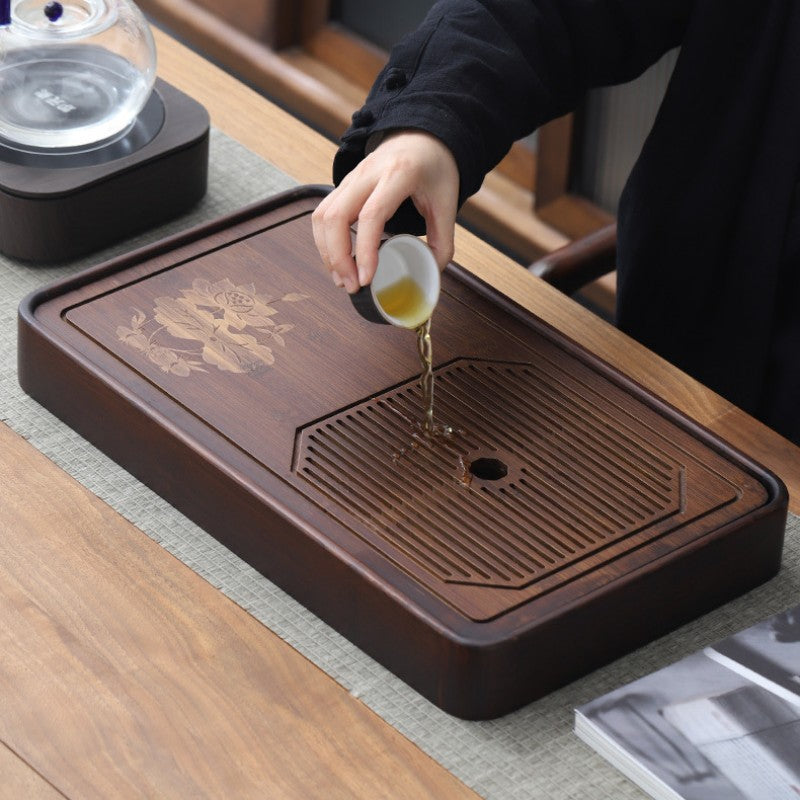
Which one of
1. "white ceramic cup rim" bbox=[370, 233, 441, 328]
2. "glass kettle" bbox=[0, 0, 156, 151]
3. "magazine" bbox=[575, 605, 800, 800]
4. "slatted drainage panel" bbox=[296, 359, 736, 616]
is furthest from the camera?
"glass kettle" bbox=[0, 0, 156, 151]

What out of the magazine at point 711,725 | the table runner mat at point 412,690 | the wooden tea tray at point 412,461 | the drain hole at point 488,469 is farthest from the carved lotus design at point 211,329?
the magazine at point 711,725

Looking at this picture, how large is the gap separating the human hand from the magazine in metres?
0.39

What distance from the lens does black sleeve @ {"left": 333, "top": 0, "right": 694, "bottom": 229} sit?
1.37 m

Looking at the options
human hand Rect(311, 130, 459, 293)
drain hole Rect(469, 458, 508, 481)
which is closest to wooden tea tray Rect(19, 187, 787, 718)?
drain hole Rect(469, 458, 508, 481)

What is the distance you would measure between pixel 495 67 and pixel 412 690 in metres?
0.60

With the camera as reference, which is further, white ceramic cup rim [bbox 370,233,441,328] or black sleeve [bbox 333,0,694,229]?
black sleeve [bbox 333,0,694,229]

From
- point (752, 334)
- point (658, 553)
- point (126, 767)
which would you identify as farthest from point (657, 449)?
point (126, 767)

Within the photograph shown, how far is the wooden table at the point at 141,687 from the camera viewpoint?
1044mm

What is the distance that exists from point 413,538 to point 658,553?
7.2 inches

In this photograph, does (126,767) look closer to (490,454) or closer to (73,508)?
(73,508)

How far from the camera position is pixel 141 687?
111cm

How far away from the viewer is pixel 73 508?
4.11ft

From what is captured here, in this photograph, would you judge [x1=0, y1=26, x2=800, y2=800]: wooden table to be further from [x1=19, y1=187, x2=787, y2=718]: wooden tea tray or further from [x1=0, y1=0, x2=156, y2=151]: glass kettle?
[x1=0, y1=0, x2=156, y2=151]: glass kettle

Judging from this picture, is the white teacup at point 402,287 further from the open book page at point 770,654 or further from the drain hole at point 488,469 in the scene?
the open book page at point 770,654
